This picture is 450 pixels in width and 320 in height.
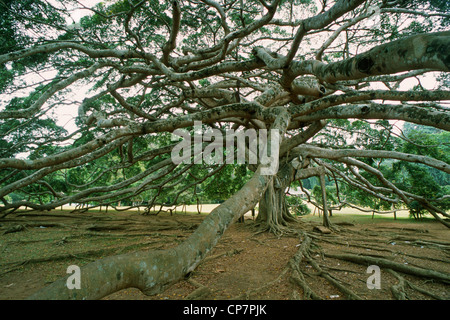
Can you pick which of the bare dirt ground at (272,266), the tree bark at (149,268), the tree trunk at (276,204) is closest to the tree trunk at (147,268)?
the tree bark at (149,268)

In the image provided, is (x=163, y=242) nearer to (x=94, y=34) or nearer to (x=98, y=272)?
(x=98, y=272)

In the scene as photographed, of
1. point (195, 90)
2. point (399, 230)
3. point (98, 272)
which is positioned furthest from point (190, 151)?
point (399, 230)

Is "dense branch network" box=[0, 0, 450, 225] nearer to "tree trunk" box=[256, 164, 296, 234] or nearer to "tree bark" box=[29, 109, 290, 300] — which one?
"tree trunk" box=[256, 164, 296, 234]

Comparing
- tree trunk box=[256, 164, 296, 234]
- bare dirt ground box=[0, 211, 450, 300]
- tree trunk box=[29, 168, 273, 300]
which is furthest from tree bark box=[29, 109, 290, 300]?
tree trunk box=[256, 164, 296, 234]

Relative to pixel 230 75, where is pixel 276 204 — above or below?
below

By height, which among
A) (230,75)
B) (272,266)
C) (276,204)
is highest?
(230,75)

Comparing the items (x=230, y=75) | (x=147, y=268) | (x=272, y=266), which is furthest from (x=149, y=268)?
(x=230, y=75)

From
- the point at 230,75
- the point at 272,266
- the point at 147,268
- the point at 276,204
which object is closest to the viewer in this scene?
the point at 147,268

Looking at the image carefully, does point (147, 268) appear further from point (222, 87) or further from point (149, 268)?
point (222, 87)

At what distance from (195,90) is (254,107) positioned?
2.22m

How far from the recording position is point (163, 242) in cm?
565

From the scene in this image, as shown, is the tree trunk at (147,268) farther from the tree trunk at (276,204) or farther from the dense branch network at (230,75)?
the tree trunk at (276,204)

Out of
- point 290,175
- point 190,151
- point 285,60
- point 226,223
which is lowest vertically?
point 226,223

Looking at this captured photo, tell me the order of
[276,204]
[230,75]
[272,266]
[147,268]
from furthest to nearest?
[276,204] → [230,75] → [272,266] → [147,268]
